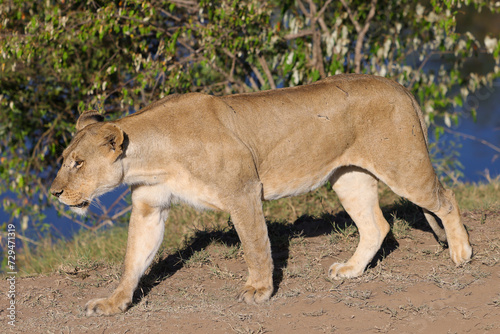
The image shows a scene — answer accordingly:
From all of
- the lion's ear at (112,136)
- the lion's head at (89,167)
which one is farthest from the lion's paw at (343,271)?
the lion's ear at (112,136)

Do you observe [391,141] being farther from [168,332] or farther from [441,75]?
[441,75]

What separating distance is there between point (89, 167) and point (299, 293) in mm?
1636

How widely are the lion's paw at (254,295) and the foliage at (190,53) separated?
10.4 ft

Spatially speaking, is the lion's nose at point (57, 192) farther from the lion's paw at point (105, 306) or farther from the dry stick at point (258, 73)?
the dry stick at point (258, 73)

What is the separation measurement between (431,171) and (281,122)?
3.96ft

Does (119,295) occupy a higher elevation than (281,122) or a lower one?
lower

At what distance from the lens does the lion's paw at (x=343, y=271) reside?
476cm

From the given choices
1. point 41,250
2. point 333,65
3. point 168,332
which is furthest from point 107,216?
point 168,332

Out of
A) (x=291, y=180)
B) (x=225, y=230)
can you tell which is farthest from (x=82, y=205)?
(x=225, y=230)

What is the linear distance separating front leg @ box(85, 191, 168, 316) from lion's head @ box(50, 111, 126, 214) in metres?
0.41

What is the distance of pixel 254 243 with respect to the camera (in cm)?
428

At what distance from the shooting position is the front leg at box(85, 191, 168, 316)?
14.7ft

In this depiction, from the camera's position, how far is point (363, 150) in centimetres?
471

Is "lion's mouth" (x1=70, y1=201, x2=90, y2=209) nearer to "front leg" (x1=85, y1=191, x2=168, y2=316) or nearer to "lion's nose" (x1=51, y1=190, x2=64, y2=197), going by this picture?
"lion's nose" (x1=51, y1=190, x2=64, y2=197)
